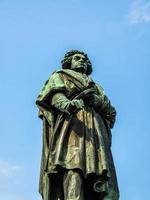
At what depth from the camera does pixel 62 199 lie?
13766 mm

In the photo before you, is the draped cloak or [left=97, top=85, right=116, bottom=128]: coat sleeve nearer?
the draped cloak

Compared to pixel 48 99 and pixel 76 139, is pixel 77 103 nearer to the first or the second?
pixel 76 139

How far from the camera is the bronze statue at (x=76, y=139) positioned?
13.7 meters

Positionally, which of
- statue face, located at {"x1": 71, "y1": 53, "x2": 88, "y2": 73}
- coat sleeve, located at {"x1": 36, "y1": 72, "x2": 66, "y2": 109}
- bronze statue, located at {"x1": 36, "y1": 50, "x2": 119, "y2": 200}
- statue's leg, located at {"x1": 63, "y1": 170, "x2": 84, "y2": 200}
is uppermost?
statue face, located at {"x1": 71, "y1": 53, "x2": 88, "y2": 73}

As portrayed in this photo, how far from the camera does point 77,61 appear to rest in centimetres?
1577

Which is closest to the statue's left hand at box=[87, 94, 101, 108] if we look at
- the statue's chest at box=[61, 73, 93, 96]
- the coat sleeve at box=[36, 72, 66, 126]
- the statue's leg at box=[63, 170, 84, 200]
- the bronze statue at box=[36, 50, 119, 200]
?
the bronze statue at box=[36, 50, 119, 200]

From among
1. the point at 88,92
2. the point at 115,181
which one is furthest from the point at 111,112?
the point at 115,181

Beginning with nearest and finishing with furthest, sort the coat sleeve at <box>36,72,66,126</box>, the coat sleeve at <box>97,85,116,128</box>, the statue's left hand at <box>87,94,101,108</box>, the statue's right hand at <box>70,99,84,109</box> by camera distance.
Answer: the statue's right hand at <box>70,99,84,109</box> → the coat sleeve at <box>36,72,66,126</box> → the statue's left hand at <box>87,94,101,108</box> → the coat sleeve at <box>97,85,116,128</box>

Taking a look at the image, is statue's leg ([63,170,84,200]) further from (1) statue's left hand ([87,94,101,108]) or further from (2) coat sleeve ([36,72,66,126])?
(1) statue's left hand ([87,94,101,108])

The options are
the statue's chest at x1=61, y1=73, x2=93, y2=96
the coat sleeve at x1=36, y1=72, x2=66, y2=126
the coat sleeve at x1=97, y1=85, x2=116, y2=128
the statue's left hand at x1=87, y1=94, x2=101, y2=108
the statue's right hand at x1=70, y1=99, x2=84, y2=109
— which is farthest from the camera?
the coat sleeve at x1=97, y1=85, x2=116, y2=128

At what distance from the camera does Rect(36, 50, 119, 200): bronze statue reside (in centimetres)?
1366

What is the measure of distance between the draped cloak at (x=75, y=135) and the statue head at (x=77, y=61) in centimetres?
30

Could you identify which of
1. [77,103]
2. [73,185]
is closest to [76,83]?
[77,103]

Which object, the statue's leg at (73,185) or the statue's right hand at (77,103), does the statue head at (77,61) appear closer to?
the statue's right hand at (77,103)
